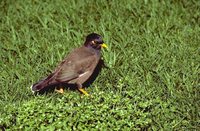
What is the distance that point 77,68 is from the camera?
21.3 ft

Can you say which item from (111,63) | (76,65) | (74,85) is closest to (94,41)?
(76,65)

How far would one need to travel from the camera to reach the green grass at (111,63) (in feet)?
17.6

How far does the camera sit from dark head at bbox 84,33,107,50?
663cm

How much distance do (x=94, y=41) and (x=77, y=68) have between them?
46 centimetres

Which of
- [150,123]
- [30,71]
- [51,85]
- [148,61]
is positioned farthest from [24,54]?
[150,123]

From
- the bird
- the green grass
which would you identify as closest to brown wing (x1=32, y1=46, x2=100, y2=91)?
the bird

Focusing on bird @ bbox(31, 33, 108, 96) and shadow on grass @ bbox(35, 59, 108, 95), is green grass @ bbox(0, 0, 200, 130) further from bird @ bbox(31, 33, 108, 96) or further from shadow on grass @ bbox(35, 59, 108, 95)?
bird @ bbox(31, 33, 108, 96)

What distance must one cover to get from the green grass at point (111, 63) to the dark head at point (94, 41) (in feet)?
1.49

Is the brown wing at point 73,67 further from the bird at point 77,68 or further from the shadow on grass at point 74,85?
the shadow on grass at point 74,85

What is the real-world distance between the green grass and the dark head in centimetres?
46

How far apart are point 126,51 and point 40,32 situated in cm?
173

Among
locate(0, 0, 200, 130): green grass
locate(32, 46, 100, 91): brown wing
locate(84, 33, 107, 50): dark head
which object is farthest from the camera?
locate(84, 33, 107, 50): dark head

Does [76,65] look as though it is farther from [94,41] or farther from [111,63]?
[111,63]

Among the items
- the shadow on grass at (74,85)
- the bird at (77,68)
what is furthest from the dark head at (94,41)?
the shadow on grass at (74,85)
